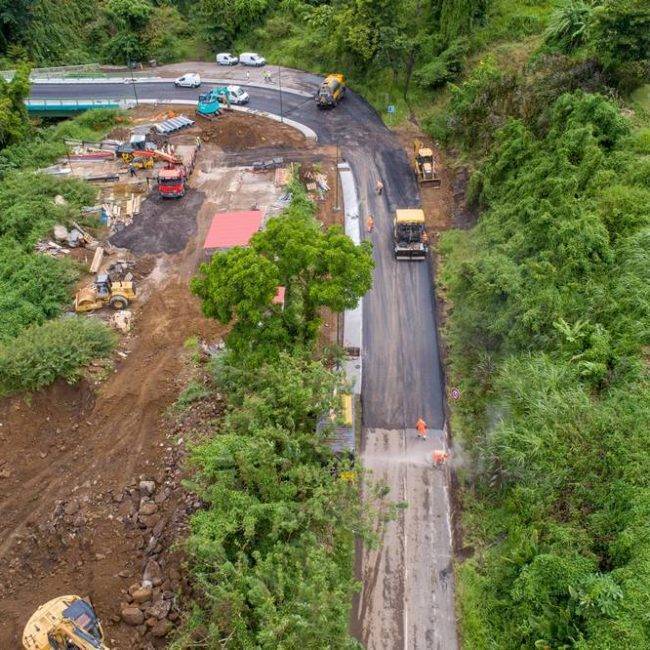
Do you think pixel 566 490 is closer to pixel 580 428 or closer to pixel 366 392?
pixel 580 428

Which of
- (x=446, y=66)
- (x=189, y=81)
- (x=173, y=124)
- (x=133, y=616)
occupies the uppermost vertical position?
(x=189, y=81)

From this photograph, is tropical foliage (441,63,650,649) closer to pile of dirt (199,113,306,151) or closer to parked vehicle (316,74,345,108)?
pile of dirt (199,113,306,151)

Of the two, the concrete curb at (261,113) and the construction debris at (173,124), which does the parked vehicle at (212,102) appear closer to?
the concrete curb at (261,113)

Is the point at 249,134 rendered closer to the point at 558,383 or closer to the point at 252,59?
the point at 252,59

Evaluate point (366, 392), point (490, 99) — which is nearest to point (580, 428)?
point (366, 392)

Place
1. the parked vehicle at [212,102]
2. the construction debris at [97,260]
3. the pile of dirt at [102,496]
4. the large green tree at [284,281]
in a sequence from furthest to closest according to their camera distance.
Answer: the parked vehicle at [212,102]
the construction debris at [97,260]
the large green tree at [284,281]
the pile of dirt at [102,496]

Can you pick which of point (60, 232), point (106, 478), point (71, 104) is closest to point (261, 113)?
point (71, 104)

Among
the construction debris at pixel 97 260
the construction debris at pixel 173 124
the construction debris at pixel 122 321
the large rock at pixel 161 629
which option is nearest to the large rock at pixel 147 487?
the large rock at pixel 161 629
